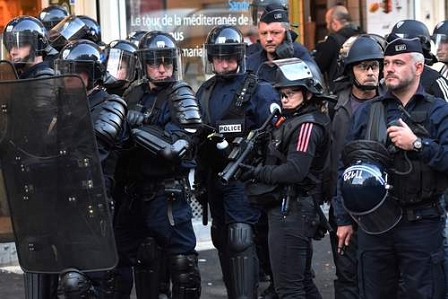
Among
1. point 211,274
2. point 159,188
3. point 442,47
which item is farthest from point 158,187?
point 442,47

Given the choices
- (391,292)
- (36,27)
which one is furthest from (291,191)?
(36,27)

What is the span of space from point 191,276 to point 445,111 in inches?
77.5

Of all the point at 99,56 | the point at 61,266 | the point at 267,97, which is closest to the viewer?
the point at 61,266

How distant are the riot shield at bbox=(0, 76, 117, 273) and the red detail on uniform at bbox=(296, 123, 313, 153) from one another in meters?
1.21

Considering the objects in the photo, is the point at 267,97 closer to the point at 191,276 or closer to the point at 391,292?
the point at 191,276

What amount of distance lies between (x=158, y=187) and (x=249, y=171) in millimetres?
642

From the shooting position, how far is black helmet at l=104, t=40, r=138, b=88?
21.6ft

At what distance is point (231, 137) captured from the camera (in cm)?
657

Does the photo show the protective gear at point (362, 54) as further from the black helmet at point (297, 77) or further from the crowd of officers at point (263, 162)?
the black helmet at point (297, 77)

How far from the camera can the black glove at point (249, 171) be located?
5.86 m

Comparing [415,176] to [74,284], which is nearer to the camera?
[415,176]

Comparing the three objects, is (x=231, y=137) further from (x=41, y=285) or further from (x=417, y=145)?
(x=417, y=145)

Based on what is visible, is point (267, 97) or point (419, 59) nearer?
point (419, 59)

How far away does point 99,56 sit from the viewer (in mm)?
5891
